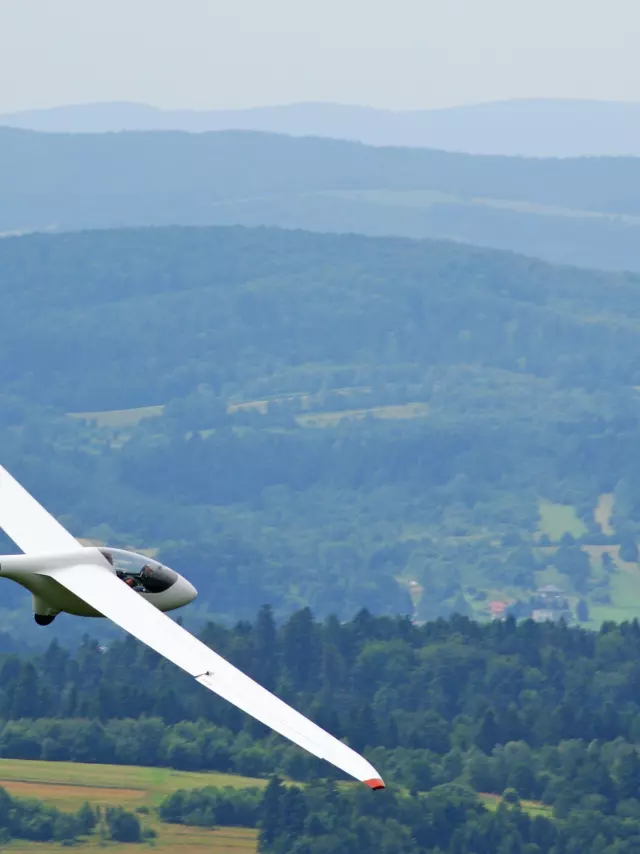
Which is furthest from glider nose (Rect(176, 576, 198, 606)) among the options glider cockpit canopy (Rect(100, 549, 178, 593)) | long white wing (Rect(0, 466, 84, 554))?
long white wing (Rect(0, 466, 84, 554))

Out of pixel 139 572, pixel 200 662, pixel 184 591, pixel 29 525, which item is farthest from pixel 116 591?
pixel 29 525

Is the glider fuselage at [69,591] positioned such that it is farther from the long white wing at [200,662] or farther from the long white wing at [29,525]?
the long white wing at [29,525]

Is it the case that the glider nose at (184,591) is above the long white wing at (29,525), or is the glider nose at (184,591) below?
below

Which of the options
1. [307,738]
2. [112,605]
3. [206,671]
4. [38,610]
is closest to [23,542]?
[38,610]

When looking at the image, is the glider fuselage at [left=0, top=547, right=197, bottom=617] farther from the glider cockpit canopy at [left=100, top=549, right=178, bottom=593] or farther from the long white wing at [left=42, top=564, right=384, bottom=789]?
the long white wing at [left=42, top=564, right=384, bottom=789]

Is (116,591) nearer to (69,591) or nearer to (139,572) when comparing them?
(69,591)

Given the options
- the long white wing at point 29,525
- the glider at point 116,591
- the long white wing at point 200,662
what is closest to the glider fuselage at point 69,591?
the glider at point 116,591

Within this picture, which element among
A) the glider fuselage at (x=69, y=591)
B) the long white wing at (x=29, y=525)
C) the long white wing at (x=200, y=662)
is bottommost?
the long white wing at (x=200, y=662)
